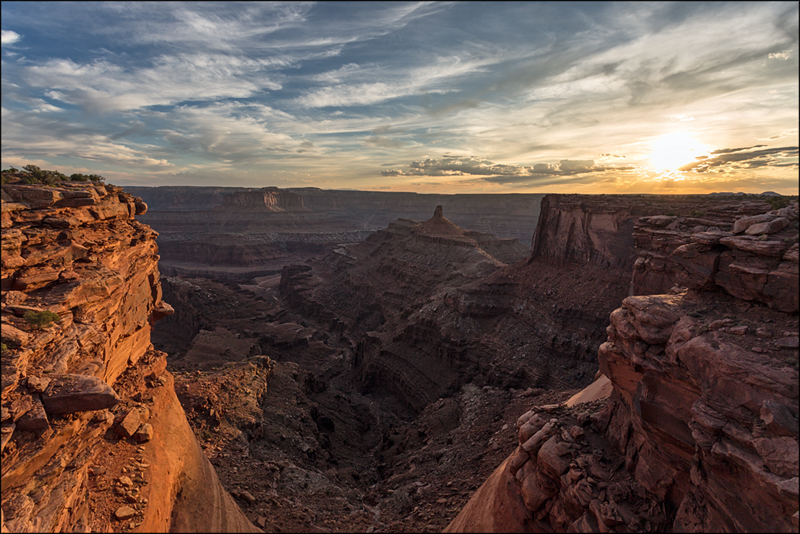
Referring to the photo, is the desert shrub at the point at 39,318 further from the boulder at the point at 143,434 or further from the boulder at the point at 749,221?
the boulder at the point at 749,221

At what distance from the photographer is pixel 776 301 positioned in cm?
827

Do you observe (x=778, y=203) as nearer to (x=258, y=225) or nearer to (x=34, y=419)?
(x=34, y=419)

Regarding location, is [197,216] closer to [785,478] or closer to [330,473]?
[330,473]

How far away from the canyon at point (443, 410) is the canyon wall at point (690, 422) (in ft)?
0.13

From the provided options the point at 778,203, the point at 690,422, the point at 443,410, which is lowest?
the point at 443,410

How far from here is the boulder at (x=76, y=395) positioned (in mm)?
8041

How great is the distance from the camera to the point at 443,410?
969 inches

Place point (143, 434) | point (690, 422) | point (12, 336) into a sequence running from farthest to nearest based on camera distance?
point (143, 434) → point (690, 422) → point (12, 336)

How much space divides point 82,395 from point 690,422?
1375 centimetres

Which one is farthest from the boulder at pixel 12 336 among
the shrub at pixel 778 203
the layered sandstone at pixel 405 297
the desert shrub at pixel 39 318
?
the layered sandstone at pixel 405 297

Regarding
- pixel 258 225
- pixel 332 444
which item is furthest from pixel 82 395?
Result: pixel 258 225

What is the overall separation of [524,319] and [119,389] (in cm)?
3034

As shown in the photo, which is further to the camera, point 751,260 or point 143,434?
point 143,434

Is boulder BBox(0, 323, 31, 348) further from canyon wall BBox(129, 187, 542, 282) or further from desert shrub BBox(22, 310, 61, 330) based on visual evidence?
canyon wall BBox(129, 187, 542, 282)
